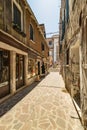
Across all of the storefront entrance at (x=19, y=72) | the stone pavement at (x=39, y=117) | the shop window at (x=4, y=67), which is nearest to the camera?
the stone pavement at (x=39, y=117)

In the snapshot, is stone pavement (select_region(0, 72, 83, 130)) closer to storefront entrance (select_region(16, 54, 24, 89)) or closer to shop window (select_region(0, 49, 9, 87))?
shop window (select_region(0, 49, 9, 87))

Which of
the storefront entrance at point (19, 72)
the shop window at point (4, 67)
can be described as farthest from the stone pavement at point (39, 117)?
the storefront entrance at point (19, 72)

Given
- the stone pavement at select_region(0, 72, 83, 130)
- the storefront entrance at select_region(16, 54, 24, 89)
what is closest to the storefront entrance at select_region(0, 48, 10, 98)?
the stone pavement at select_region(0, 72, 83, 130)

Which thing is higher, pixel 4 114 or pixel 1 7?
pixel 1 7

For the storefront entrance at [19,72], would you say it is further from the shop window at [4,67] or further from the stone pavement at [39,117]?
the stone pavement at [39,117]

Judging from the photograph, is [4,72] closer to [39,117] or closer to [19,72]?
[19,72]

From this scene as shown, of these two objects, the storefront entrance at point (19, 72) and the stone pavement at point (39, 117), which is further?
the storefront entrance at point (19, 72)

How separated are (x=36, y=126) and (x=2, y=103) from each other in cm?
268

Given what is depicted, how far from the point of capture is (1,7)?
6094mm

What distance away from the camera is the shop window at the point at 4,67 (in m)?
6.47

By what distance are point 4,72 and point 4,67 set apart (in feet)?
0.86

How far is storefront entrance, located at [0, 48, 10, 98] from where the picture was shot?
21.2 ft

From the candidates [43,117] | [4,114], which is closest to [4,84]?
[4,114]

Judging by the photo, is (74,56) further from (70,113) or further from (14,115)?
(14,115)
